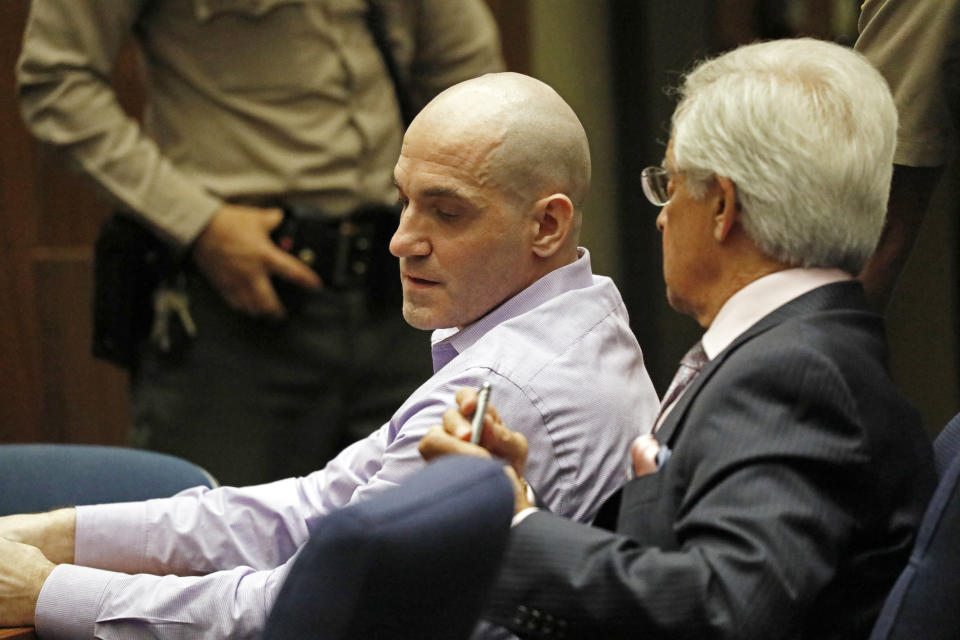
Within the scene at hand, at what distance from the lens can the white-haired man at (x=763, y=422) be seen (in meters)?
1.30

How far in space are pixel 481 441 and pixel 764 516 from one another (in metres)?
0.33

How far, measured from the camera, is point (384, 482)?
164 cm

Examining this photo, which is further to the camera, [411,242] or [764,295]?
[411,242]

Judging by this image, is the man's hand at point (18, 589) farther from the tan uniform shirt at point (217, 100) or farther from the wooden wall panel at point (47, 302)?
the wooden wall panel at point (47, 302)

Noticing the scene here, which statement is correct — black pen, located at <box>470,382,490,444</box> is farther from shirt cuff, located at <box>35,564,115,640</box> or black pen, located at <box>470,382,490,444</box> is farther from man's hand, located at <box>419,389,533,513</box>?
shirt cuff, located at <box>35,564,115,640</box>

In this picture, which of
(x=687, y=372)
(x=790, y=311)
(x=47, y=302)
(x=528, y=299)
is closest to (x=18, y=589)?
(x=528, y=299)

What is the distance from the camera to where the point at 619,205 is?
401 centimetres

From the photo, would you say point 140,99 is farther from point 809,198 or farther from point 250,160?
point 809,198

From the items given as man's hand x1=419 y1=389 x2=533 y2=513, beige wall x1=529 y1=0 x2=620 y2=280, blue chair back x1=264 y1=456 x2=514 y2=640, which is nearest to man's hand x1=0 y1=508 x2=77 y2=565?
man's hand x1=419 y1=389 x2=533 y2=513

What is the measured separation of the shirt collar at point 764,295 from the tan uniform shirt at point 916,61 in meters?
0.68

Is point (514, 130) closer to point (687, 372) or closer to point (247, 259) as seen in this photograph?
point (687, 372)

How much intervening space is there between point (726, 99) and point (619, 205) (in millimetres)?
2545

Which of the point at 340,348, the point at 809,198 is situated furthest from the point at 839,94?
the point at 340,348

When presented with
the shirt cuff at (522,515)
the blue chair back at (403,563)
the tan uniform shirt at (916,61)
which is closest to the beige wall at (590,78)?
the tan uniform shirt at (916,61)
